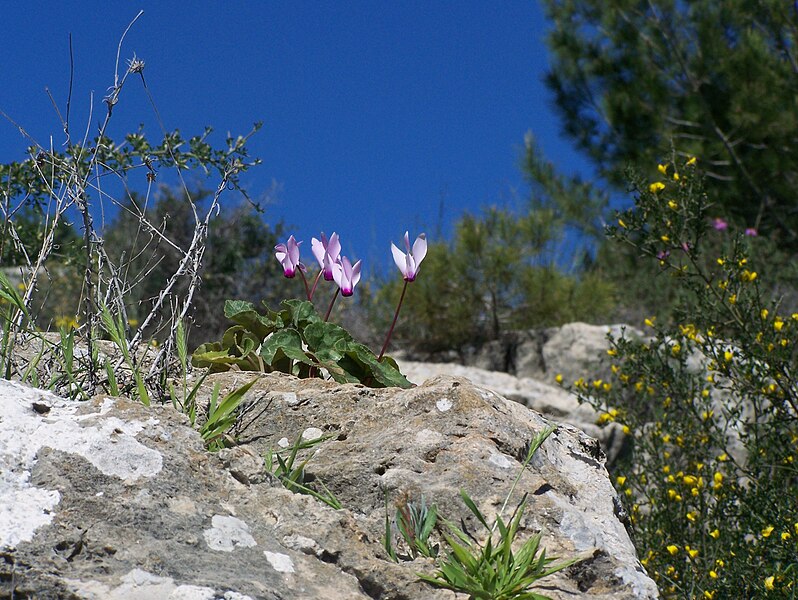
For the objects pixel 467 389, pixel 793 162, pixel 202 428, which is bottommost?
pixel 202 428

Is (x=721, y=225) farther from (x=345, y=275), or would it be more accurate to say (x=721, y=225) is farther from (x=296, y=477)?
(x=296, y=477)

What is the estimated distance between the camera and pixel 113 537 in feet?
5.32

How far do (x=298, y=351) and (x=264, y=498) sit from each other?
1.01 meters

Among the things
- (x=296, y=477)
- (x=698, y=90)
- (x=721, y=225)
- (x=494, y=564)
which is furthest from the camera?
(x=698, y=90)

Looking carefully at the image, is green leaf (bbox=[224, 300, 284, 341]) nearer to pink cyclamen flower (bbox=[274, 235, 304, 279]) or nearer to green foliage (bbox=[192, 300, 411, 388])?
green foliage (bbox=[192, 300, 411, 388])

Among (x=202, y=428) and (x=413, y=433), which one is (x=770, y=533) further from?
(x=202, y=428)

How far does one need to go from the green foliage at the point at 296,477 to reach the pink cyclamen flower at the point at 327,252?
0.95 m

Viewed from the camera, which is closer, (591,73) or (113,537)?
(113,537)

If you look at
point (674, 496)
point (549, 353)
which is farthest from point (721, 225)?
point (674, 496)

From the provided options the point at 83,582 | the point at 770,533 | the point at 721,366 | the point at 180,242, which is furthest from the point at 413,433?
the point at 180,242

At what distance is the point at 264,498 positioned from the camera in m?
1.85

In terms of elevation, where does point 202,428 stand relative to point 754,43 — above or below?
below

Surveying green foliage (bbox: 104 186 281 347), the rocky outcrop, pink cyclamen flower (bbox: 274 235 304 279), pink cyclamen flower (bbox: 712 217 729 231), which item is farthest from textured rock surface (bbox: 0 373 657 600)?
pink cyclamen flower (bbox: 712 217 729 231)

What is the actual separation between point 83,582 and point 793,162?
590 inches
